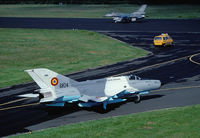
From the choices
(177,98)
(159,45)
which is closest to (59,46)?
(159,45)

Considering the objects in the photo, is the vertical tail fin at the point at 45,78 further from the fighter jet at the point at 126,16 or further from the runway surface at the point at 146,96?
the fighter jet at the point at 126,16

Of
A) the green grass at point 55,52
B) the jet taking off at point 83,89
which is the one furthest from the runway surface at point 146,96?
the green grass at point 55,52

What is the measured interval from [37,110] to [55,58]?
26557 millimetres

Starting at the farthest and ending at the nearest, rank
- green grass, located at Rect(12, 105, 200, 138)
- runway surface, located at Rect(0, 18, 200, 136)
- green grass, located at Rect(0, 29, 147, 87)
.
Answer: green grass, located at Rect(0, 29, 147, 87) < runway surface, located at Rect(0, 18, 200, 136) < green grass, located at Rect(12, 105, 200, 138)

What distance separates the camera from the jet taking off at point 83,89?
3045cm

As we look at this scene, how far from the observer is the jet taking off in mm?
30453

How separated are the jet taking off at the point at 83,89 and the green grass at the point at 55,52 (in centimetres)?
1339

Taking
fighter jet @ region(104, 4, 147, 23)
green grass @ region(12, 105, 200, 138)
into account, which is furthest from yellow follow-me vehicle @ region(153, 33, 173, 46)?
fighter jet @ region(104, 4, 147, 23)

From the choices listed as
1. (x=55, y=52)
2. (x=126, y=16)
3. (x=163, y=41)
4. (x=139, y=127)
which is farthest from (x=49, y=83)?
(x=126, y=16)

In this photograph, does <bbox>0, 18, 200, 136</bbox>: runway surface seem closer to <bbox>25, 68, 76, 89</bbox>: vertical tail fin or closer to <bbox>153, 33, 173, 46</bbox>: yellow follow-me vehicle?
<bbox>153, 33, 173, 46</bbox>: yellow follow-me vehicle

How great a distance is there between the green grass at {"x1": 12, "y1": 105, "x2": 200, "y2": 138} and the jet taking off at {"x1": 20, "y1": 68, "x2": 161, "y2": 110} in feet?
10.1

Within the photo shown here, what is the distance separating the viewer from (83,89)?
32125 mm

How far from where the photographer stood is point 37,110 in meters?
32.7

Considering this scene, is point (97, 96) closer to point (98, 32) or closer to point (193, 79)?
point (193, 79)
